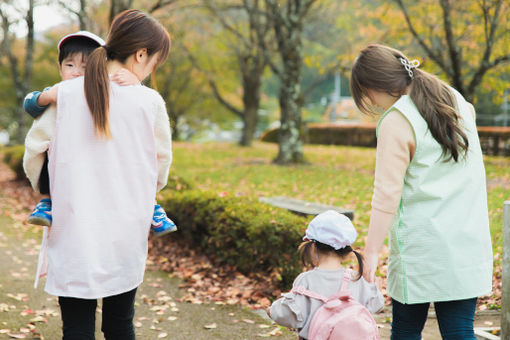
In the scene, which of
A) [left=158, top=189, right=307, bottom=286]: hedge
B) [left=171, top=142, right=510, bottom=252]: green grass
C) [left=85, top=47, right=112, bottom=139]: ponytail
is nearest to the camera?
[left=85, top=47, right=112, bottom=139]: ponytail

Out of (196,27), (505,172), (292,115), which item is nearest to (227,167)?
(292,115)

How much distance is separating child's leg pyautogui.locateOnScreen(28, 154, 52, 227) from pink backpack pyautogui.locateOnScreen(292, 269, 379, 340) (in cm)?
115

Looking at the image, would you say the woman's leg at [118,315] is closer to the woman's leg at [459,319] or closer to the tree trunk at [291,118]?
the woman's leg at [459,319]

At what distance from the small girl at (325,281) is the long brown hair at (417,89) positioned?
55 cm

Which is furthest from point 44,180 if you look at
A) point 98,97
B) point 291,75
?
point 291,75

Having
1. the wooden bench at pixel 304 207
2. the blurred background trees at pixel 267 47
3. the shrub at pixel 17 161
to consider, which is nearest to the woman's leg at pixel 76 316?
the wooden bench at pixel 304 207

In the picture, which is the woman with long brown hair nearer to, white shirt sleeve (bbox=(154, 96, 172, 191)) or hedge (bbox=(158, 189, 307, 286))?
white shirt sleeve (bbox=(154, 96, 172, 191))

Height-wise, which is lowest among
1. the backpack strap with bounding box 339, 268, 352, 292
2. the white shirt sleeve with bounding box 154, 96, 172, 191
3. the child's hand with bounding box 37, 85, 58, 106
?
the backpack strap with bounding box 339, 268, 352, 292

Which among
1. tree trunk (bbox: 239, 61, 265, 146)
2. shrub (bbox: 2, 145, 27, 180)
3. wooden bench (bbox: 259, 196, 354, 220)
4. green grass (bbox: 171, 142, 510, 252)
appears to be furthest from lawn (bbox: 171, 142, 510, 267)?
tree trunk (bbox: 239, 61, 265, 146)

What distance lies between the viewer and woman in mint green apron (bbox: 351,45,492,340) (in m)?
2.13

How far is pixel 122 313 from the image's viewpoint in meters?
2.29

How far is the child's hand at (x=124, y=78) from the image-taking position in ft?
6.97

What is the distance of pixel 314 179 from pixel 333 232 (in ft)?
30.2

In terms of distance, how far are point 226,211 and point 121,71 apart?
3436mm
